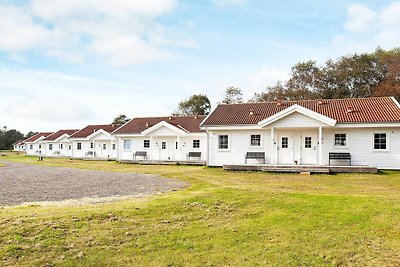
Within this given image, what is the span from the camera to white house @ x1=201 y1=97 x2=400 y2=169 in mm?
22469

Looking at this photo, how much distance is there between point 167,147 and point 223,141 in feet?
30.4

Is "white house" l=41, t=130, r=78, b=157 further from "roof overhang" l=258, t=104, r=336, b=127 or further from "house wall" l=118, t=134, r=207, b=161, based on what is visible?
"roof overhang" l=258, t=104, r=336, b=127

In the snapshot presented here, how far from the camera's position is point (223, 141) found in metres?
26.5

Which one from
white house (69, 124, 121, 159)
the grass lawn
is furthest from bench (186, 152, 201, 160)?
the grass lawn

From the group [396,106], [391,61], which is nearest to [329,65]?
[391,61]

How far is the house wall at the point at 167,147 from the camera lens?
32969 millimetres

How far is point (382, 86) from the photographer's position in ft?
144

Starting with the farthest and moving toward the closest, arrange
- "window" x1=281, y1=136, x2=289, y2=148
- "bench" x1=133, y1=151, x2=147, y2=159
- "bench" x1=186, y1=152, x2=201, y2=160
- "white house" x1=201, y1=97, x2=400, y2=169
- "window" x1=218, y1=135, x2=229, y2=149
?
"bench" x1=133, y1=151, x2=147, y2=159
"bench" x1=186, y1=152, x2=201, y2=160
"window" x1=218, y1=135, x2=229, y2=149
"window" x1=281, y1=136, x2=289, y2=148
"white house" x1=201, y1=97, x2=400, y2=169

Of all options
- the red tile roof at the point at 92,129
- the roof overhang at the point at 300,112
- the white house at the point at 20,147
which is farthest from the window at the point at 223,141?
the white house at the point at 20,147

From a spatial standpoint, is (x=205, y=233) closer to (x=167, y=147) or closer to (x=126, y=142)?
(x=167, y=147)

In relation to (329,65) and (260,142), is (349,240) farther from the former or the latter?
(329,65)

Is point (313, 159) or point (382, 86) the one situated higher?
point (382, 86)

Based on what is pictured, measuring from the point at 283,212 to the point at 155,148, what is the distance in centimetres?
2623

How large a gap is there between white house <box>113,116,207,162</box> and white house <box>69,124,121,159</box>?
6623 mm
